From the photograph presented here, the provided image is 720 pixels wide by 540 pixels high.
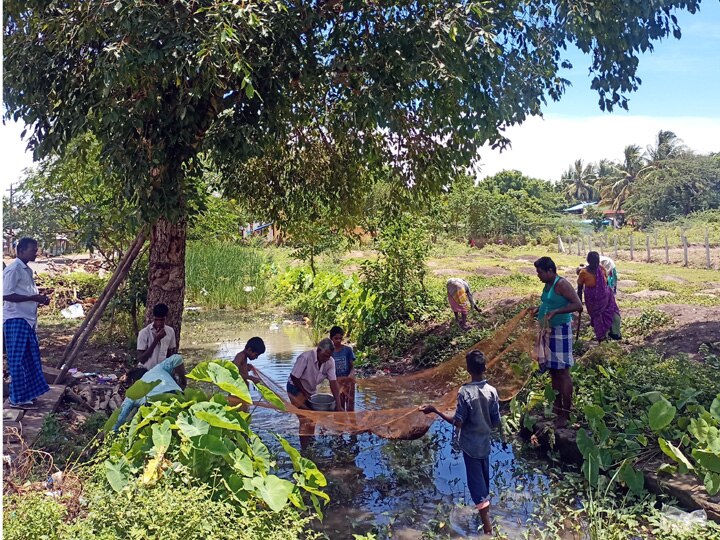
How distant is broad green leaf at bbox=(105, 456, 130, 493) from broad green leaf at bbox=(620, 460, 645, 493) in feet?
11.5

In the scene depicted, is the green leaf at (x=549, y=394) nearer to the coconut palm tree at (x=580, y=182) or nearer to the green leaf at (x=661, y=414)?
the green leaf at (x=661, y=414)

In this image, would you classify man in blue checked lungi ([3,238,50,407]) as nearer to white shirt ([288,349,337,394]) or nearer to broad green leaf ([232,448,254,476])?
white shirt ([288,349,337,394])

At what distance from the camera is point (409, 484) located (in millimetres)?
5684

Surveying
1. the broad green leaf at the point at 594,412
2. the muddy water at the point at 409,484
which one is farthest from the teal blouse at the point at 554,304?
the muddy water at the point at 409,484

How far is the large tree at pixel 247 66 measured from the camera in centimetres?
534

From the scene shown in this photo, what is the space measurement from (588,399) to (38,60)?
598 centimetres

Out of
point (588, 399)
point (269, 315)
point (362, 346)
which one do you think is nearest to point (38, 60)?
point (588, 399)

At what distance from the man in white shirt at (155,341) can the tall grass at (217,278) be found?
9858 millimetres

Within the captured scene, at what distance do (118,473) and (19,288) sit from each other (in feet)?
11.1

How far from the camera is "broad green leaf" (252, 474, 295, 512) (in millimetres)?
3635

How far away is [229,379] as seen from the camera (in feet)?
14.0

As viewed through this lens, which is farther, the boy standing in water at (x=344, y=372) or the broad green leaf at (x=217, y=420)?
the boy standing in water at (x=344, y=372)

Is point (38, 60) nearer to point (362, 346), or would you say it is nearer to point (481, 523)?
point (481, 523)

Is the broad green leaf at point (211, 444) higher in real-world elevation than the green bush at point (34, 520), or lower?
higher
